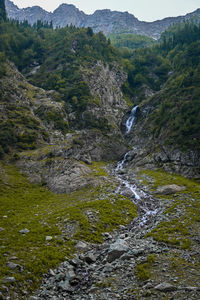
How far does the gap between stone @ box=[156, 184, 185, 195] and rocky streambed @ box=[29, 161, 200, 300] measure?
26.5 meters

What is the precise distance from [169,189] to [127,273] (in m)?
38.5

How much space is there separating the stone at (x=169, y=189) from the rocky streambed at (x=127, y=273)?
26.5 metres

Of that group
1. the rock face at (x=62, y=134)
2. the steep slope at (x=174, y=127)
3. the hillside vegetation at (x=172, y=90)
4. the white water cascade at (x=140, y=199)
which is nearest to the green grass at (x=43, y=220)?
the white water cascade at (x=140, y=199)

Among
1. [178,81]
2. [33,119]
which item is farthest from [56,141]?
[178,81]

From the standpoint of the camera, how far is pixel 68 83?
137250 mm

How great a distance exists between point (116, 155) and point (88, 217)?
67973mm

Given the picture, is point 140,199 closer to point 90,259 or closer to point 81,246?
point 81,246

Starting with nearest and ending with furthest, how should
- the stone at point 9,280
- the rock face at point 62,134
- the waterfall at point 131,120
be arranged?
the stone at point 9,280, the rock face at point 62,134, the waterfall at point 131,120

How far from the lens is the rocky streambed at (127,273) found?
58.7 ft

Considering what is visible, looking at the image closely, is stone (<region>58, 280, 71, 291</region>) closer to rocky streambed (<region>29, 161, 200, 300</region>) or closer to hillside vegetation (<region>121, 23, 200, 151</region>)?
rocky streambed (<region>29, 161, 200, 300</region>)

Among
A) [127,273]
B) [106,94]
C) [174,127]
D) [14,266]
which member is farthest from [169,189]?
[106,94]

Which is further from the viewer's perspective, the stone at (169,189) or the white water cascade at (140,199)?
the stone at (169,189)

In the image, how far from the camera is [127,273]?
21.1 m

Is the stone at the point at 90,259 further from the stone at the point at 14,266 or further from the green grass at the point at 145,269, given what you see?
the stone at the point at 14,266
